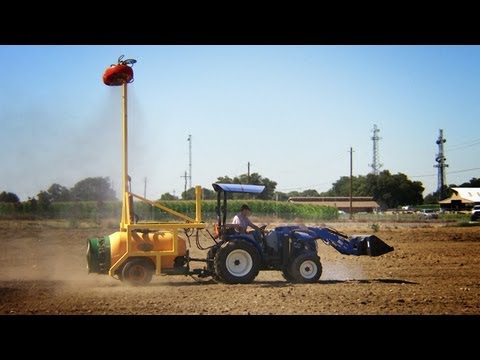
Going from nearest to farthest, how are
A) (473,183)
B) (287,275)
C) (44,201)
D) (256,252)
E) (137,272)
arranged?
(137,272) → (256,252) → (287,275) → (44,201) → (473,183)

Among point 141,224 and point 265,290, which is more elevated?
point 141,224

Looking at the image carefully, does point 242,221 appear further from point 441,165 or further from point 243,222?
Result: point 441,165

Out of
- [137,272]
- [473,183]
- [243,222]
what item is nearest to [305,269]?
[243,222]

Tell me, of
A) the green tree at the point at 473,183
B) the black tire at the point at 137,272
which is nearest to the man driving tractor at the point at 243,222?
the black tire at the point at 137,272

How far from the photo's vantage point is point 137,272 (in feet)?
37.2

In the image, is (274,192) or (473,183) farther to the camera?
(473,183)

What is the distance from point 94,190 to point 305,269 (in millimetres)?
5862

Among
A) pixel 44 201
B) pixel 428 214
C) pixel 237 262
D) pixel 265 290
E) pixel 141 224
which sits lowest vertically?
pixel 265 290

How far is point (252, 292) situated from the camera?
34.1ft
